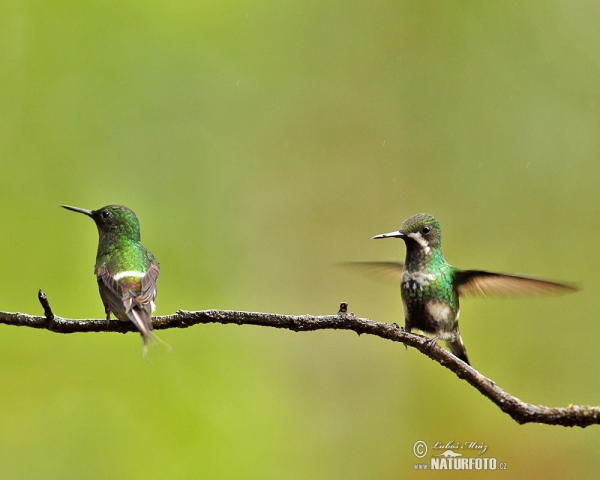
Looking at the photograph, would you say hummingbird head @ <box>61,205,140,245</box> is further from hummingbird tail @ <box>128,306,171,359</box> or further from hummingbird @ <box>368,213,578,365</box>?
hummingbird @ <box>368,213,578,365</box>

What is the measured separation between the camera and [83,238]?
669cm

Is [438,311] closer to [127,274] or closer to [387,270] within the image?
[387,270]

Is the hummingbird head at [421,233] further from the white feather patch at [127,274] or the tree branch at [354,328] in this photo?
the white feather patch at [127,274]

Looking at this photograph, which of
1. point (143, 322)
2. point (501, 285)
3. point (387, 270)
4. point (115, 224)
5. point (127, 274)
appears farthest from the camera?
point (387, 270)

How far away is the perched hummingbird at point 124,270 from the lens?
2396 mm

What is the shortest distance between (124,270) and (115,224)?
39 cm

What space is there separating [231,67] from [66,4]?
2487 mm

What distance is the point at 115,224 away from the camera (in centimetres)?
318

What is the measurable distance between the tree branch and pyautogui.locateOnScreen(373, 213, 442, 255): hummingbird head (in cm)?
83

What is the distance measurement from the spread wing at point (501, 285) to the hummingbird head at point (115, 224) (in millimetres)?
1557

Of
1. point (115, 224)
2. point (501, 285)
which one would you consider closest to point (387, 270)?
point (501, 285)

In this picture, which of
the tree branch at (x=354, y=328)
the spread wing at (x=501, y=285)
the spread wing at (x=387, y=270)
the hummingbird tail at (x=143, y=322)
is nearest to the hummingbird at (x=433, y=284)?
the spread wing at (x=501, y=285)

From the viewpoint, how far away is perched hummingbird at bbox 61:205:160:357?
2.40m

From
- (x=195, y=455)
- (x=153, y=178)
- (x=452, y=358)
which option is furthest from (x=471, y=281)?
(x=153, y=178)
